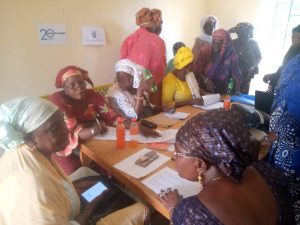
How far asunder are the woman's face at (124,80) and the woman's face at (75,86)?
0.48 m

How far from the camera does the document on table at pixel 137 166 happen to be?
55.1 inches

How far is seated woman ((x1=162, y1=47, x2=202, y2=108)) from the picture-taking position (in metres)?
2.69

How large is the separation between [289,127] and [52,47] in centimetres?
243

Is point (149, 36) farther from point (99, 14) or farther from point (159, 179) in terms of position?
point (159, 179)

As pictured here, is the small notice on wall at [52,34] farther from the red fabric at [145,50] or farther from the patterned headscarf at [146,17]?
the patterned headscarf at [146,17]

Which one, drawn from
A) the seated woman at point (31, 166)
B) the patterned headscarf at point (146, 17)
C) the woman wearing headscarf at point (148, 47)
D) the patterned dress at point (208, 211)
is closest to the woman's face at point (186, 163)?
the patterned dress at point (208, 211)

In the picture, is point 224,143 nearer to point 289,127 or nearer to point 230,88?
point 289,127

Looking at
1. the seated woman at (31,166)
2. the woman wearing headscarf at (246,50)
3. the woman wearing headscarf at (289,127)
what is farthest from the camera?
the woman wearing headscarf at (246,50)

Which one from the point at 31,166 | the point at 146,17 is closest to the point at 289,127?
the point at 31,166

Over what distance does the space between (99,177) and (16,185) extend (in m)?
0.68

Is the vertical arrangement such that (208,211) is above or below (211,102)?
above

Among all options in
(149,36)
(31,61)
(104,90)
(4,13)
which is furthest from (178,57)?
(4,13)

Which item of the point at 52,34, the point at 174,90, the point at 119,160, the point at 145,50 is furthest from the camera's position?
the point at 145,50

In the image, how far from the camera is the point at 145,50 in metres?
3.01
